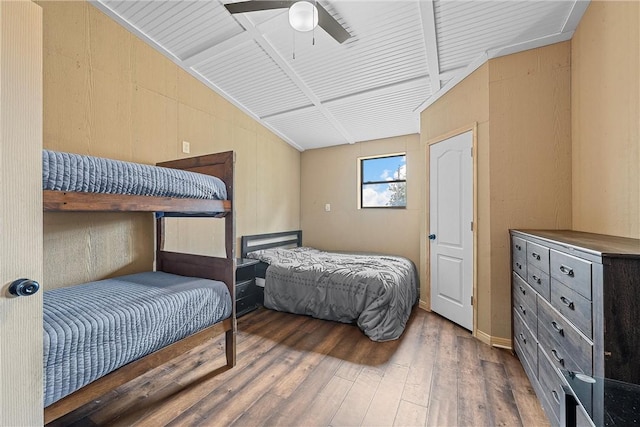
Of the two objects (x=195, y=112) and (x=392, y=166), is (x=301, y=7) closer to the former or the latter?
(x=195, y=112)

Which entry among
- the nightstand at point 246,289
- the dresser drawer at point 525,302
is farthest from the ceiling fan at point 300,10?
the nightstand at point 246,289

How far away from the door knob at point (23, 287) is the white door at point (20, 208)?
18 mm

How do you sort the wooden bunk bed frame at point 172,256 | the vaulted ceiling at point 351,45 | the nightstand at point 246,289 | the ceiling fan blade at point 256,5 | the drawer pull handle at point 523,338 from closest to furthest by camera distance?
the wooden bunk bed frame at point 172,256 < the ceiling fan blade at point 256,5 < the drawer pull handle at point 523,338 < the vaulted ceiling at point 351,45 < the nightstand at point 246,289

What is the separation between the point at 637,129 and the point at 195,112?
362 centimetres

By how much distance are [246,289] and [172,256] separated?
104 centimetres

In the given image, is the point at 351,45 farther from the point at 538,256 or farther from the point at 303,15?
the point at 538,256

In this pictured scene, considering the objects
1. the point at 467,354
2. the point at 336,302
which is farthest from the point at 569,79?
the point at 336,302

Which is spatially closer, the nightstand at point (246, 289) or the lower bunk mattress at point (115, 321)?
the lower bunk mattress at point (115, 321)

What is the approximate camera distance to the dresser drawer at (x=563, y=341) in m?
1.12

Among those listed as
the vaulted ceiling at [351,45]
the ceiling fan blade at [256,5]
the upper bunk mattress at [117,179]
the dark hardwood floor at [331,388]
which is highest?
the vaulted ceiling at [351,45]

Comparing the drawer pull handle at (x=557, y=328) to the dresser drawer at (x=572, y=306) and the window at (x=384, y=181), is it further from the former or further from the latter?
the window at (x=384, y=181)

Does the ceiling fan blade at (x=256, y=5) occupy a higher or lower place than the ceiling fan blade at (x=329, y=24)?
higher

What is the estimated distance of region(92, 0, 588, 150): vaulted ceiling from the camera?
2.05m

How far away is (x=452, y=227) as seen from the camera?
112 inches
